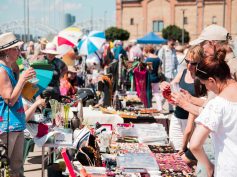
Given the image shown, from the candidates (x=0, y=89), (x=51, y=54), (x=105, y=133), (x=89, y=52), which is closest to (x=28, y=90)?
(x=0, y=89)

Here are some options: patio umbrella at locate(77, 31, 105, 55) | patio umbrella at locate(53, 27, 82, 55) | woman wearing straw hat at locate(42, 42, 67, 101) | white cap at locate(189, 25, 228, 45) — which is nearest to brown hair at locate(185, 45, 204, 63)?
white cap at locate(189, 25, 228, 45)

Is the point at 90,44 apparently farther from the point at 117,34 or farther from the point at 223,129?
the point at 117,34

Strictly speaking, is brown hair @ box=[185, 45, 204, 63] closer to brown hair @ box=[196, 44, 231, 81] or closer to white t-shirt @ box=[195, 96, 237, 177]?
brown hair @ box=[196, 44, 231, 81]

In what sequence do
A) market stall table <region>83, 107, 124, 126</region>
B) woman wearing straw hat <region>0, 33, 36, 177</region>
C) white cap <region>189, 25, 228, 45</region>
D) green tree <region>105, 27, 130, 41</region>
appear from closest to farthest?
woman wearing straw hat <region>0, 33, 36, 177</region> → white cap <region>189, 25, 228, 45</region> → market stall table <region>83, 107, 124, 126</region> → green tree <region>105, 27, 130, 41</region>

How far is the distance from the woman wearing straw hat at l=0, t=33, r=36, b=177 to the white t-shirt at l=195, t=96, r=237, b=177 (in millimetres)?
1815

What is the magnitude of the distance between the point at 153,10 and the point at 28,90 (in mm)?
80491

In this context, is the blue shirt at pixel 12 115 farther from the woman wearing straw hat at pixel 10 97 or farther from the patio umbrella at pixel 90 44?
the patio umbrella at pixel 90 44

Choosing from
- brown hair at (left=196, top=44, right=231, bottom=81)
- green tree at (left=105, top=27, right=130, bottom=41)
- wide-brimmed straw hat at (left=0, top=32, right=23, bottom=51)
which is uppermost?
green tree at (left=105, top=27, right=130, bottom=41)

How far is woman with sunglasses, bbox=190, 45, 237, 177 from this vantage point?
2.59m

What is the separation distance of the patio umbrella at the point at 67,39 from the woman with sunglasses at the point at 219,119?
831cm

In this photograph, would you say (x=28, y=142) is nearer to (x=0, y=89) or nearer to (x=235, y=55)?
(x=0, y=89)

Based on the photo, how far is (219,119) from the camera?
8.47 ft

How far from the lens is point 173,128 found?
17.0 ft

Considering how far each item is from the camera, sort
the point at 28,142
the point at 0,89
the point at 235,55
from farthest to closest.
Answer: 1. the point at 28,142
2. the point at 235,55
3. the point at 0,89
